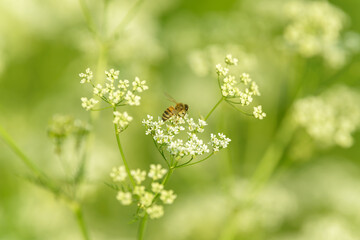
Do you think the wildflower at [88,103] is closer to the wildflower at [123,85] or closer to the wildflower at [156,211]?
the wildflower at [123,85]

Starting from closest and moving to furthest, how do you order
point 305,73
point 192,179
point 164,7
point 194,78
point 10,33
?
point 305,73 → point 192,179 → point 10,33 → point 194,78 → point 164,7

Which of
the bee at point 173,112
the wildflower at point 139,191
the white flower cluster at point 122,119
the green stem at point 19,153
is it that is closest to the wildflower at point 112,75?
the white flower cluster at point 122,119

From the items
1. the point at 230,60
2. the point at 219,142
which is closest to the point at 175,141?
the point at 219,142

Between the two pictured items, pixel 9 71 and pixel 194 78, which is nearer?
pixel 9 71

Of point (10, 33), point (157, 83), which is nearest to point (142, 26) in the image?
point (157, 83)

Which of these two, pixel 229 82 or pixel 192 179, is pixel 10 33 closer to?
pixel 192 179

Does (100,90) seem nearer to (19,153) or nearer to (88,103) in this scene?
(88,103)

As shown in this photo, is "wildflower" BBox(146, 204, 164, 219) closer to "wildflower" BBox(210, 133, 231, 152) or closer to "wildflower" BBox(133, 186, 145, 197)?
"wildflower" BBox(133, 186, 145, 197)
